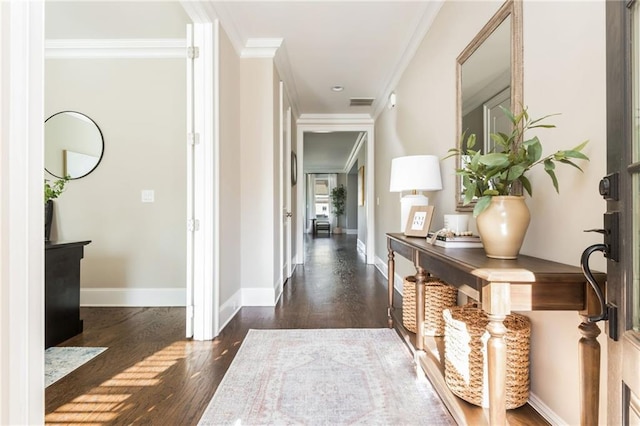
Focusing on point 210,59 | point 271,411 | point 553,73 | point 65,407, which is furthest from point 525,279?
point 210,59

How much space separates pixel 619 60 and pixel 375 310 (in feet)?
8.57

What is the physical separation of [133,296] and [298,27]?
116 inches

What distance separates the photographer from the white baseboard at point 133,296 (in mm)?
3188

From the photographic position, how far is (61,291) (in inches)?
93.8

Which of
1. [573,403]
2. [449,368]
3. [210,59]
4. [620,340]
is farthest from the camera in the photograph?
[210,59]

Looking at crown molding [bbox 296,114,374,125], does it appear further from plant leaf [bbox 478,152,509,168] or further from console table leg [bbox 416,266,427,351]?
plant leaf [bbox 478,152,509,168]

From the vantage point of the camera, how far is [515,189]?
1495 mm

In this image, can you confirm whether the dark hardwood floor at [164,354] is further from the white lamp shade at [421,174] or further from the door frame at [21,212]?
the white lamp shade at [421,174]

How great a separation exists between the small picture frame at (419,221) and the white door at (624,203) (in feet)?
4.30

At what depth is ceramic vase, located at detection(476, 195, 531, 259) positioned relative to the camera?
3.85 feet

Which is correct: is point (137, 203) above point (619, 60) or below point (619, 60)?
below

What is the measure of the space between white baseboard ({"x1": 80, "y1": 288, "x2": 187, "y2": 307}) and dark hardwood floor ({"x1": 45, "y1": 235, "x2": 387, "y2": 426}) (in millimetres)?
109

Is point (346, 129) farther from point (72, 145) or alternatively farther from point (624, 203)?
point (624, 203)

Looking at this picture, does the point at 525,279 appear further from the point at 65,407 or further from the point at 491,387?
the point at 65,407
